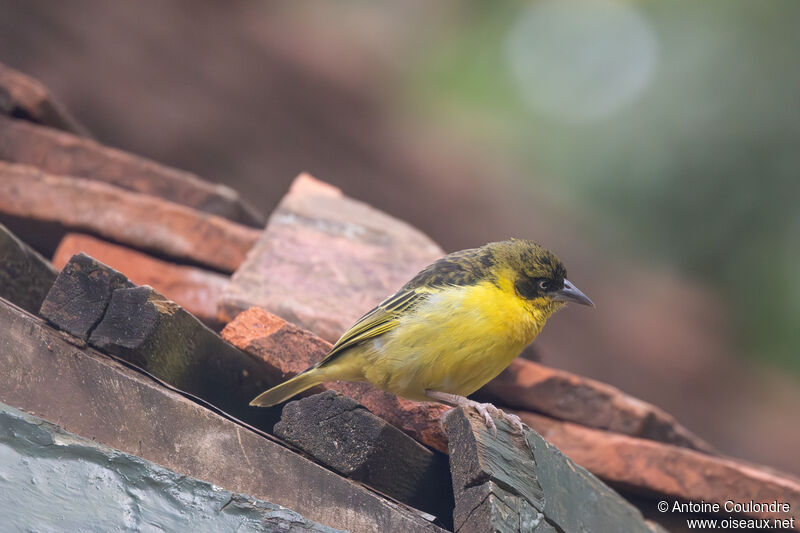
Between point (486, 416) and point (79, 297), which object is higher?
point (486, 416)

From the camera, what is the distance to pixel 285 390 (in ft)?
8.93

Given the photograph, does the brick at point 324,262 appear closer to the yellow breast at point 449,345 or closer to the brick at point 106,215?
the brick at point 106,215

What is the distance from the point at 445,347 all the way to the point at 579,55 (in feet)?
15.9

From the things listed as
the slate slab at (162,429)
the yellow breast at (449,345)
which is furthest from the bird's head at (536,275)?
the slate slab at (162,429)

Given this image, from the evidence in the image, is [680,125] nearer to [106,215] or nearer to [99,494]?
[106,215]

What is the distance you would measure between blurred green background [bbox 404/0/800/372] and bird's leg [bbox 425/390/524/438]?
465 centimetres

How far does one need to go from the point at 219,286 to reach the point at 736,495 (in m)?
2.75

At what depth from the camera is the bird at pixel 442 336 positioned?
2926mm

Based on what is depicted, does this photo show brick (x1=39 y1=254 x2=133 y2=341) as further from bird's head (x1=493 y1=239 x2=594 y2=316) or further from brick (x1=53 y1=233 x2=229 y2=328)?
bird's head (x1=493 y1=239 x2=594 y2=316)

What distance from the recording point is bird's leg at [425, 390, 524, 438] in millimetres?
2396

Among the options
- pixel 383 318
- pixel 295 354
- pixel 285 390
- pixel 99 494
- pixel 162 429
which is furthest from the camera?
pixel 383 318

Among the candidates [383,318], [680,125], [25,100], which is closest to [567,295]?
[383,318]

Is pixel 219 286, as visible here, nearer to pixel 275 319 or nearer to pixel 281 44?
pixel 275 319

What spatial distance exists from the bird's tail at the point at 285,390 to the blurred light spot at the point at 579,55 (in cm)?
500
